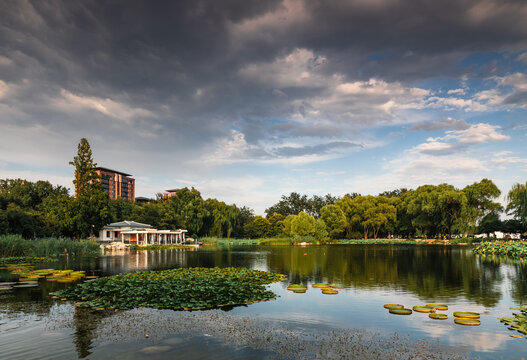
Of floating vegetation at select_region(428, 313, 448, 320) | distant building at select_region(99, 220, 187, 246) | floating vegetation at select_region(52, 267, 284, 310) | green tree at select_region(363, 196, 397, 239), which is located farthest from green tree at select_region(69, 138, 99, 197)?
green tree at select_region(363, 196, 397, 239)

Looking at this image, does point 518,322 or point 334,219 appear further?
point 334,219

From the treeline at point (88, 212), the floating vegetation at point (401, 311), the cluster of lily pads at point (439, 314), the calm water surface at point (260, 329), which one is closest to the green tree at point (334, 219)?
the treeline at point (88, 212)

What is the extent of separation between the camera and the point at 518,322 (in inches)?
389

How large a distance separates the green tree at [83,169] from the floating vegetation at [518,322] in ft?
183

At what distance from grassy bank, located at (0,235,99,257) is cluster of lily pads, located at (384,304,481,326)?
3186 centimetres

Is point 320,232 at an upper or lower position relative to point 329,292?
lower

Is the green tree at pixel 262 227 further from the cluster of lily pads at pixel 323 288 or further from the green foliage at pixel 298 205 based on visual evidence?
the cluster of lily pads at pixel 323 288

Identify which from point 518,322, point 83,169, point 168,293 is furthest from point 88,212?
point 518,322

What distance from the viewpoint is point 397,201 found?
3524 inches

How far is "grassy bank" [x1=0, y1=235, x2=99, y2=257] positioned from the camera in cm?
3008

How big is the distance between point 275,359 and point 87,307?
24.9 feet

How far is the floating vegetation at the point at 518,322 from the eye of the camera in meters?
9.30

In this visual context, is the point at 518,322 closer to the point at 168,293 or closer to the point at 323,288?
the point at 323,288

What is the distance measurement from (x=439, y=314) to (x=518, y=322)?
6.59ft
